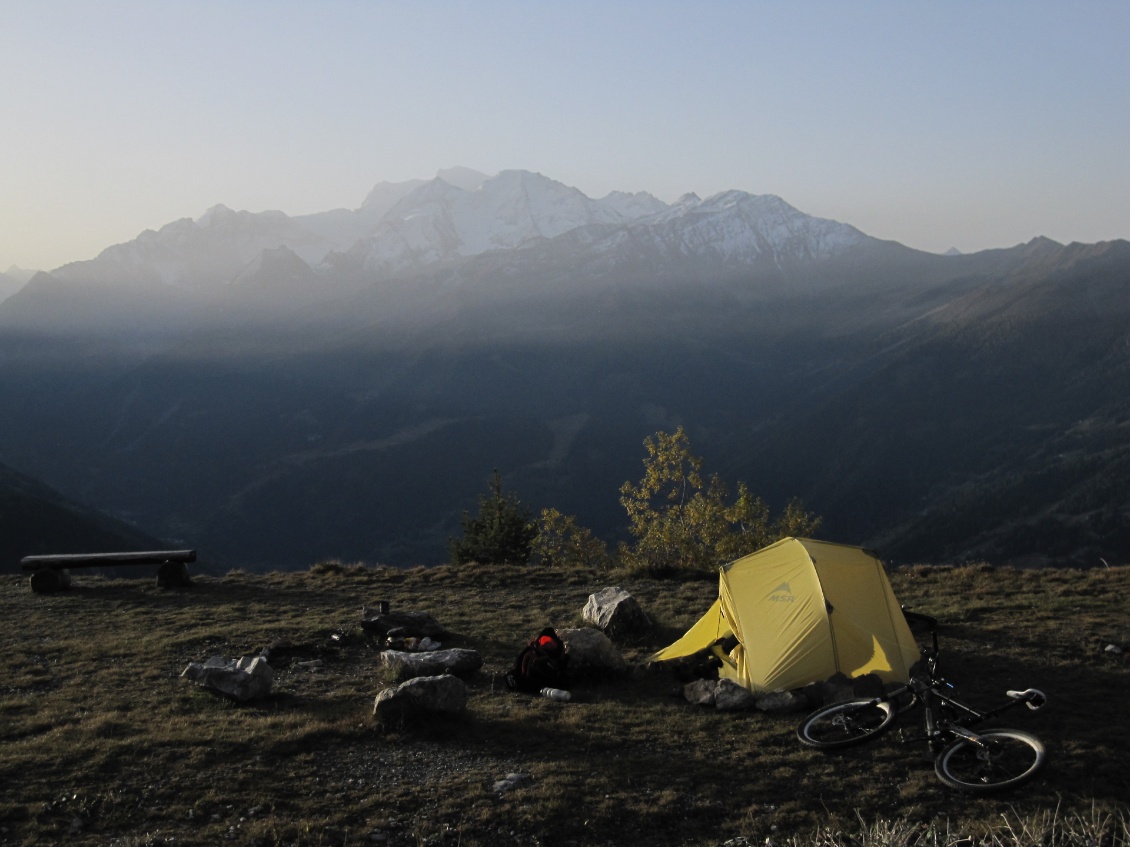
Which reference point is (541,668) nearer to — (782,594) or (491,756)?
(491,756)

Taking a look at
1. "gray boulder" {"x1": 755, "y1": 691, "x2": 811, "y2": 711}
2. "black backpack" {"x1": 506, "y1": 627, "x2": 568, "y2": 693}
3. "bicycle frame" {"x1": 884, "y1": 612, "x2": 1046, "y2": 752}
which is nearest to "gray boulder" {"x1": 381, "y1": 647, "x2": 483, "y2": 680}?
"black backpack" {"x1": 506, "y1": 627, "x2": 568, "y2": 693}

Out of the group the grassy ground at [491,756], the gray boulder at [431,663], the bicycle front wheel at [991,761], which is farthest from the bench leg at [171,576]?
the bicycle front wheel at [991,761]

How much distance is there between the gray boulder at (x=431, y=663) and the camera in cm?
Answer: 1628

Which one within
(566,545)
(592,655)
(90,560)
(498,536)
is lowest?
(566,545)

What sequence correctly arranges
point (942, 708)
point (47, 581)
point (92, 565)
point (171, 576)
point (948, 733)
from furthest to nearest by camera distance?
point (92, 565)
point (171, 576)
point (47, 581)
point (942, 708)
point (948, 733)

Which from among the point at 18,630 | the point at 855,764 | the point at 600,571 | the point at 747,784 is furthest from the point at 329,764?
the point at 600,571

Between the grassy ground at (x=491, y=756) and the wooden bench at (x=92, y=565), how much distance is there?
4871mm

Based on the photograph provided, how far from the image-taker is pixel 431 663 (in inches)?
651

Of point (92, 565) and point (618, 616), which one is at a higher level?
point (92, 565)

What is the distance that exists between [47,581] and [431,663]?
1536 cm

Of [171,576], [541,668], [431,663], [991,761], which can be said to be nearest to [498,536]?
[171,576]

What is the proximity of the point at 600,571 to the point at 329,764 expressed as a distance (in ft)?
54.3

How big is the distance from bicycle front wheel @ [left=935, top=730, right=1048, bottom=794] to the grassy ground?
22 cm

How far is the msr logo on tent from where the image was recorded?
54.1 ft
